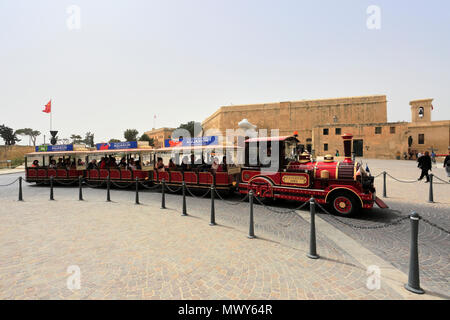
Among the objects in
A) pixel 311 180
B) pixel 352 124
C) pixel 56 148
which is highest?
pixel 352 124

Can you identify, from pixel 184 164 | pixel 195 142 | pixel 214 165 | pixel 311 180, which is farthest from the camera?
pixel 184 164

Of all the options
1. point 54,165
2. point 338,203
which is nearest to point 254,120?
point 54,165

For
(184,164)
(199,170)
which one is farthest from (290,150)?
(184,164)

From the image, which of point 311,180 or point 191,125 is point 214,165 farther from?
point 191,125

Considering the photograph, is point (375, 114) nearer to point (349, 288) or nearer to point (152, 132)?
point (349, 288)

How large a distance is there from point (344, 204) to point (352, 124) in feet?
120

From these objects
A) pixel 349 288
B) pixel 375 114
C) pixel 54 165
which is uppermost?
pixel 375 114

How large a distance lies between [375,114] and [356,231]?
50839mm

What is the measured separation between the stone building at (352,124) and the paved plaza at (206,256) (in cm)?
3479

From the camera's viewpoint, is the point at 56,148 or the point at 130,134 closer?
the point at 56,148

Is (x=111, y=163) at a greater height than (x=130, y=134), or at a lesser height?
lesser

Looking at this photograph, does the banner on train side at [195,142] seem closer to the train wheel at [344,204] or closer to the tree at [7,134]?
the train wheel at [344,204]

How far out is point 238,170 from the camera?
10375mm

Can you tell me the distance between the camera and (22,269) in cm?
360
